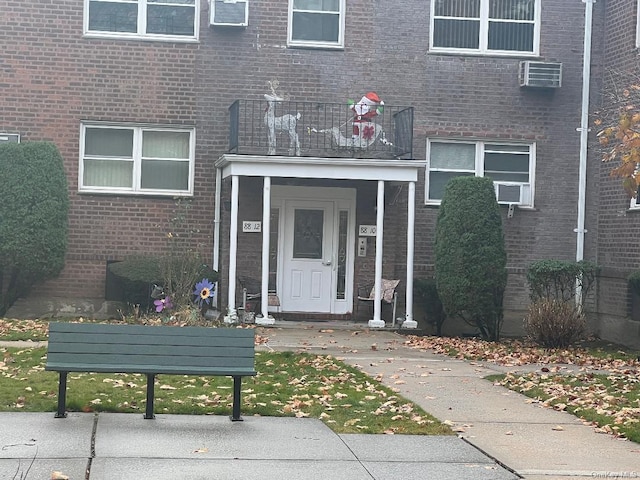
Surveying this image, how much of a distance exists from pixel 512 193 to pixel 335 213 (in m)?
3.26

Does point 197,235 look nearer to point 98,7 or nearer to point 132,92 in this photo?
point 132,92

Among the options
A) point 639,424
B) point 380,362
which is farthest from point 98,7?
point 639,424

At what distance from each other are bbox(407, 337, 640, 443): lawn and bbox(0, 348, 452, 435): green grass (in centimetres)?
154

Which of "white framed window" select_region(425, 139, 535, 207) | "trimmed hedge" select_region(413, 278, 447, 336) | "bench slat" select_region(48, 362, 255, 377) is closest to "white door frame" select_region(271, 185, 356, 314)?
"trimmed hedge" select_region(413, 278, 447, 336)

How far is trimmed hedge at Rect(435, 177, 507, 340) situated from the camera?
16688 mm

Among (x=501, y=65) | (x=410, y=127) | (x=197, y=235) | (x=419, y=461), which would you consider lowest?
(x=419, y=461)

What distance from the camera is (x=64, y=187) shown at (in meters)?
17.5

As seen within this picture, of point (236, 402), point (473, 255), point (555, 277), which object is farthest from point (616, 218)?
point (236, 402)

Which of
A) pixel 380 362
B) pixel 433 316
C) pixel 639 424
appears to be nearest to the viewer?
pixel 639 424

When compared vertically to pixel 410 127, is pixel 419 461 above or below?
below

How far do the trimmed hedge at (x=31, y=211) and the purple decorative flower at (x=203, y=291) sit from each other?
91.3 inches

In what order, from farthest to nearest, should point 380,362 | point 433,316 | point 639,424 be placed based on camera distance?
point 433,316 < point 380,362 < point 639,424

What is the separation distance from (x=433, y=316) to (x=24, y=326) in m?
7.06

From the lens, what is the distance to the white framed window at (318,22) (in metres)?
18.8
